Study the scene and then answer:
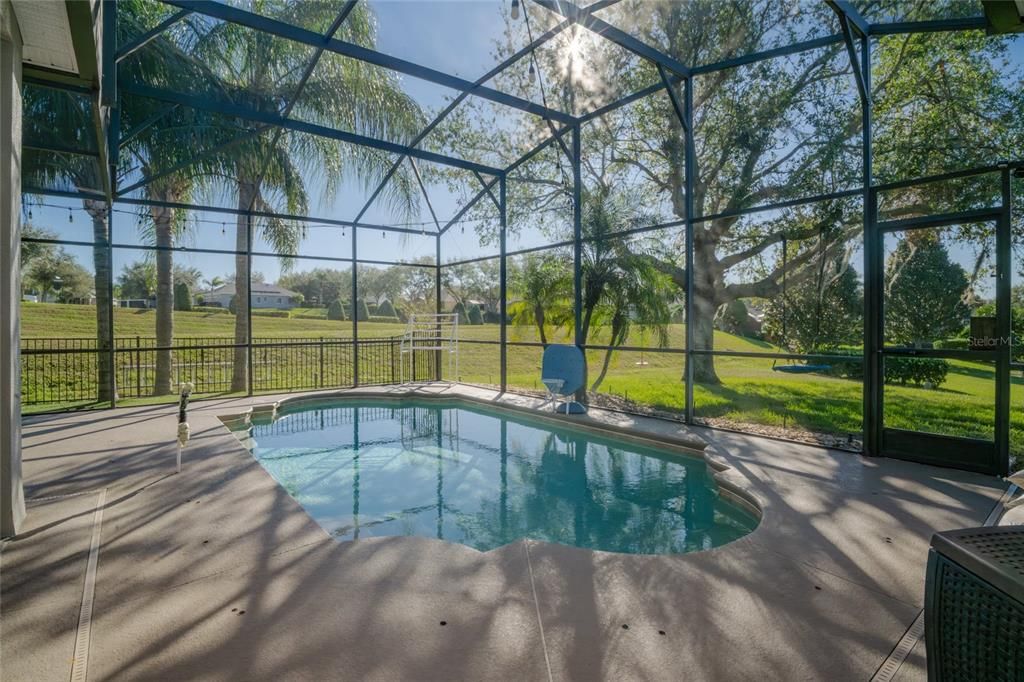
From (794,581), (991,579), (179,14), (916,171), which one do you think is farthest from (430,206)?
(991,579)

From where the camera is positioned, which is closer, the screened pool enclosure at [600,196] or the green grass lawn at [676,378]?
the screened pool enclosure at [600,196]

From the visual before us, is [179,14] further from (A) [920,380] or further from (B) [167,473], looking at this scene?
(A) [920,380]

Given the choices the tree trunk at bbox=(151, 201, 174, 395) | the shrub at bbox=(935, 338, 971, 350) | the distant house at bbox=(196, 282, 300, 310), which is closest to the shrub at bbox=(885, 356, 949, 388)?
the shrub at bbox=(935, 338, 971, 350)

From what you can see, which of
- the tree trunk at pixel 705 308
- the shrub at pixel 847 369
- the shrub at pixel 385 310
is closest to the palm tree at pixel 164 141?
the shrub at pixel 385 310

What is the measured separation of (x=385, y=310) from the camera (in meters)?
13.4

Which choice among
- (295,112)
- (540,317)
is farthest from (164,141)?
(540,317)

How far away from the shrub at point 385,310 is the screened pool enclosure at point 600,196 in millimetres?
2289

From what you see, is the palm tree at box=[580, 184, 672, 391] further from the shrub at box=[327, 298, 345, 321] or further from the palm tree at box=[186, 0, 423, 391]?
the shrub at box=[327, 298, 345, 321]

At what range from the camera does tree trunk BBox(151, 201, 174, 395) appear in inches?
340

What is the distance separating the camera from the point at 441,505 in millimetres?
4086

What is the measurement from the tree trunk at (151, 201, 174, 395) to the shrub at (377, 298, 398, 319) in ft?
17.2

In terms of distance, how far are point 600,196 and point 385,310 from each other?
288 inches

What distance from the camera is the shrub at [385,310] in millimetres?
13336

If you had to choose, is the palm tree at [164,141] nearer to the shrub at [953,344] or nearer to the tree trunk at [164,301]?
the tree trunk at [164,301]
